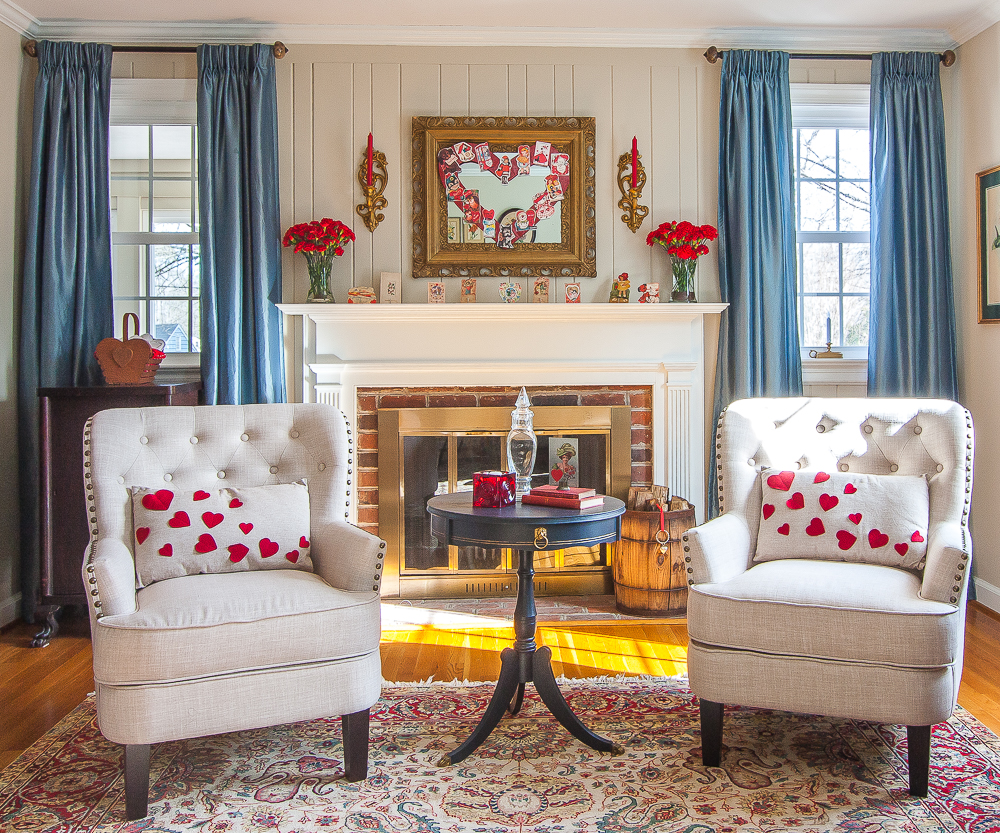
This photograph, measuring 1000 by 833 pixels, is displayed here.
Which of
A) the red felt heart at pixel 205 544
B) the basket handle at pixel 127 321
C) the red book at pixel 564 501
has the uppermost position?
the basket handle at pixel 127 321

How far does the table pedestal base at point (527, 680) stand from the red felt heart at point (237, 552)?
0.77m

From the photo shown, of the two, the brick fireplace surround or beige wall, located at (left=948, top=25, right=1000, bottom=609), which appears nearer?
beige wall, located at (left=948, top=25, right=1000, bottom=609)

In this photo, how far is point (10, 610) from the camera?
339 cm

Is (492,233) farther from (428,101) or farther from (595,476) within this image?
(595,476)

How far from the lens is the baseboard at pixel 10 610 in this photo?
131 inches

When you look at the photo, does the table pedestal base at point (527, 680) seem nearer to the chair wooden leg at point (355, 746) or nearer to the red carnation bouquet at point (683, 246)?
the chair wooden leg at point (355, 746)

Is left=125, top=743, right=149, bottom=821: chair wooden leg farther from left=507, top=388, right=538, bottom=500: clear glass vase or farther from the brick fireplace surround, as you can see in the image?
the brick fireplace surround

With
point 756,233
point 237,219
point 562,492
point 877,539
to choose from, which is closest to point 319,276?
point 237,219

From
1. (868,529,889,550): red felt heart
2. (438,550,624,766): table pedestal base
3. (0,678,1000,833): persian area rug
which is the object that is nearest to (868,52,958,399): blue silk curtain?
(868,529,889,550): red felt heart

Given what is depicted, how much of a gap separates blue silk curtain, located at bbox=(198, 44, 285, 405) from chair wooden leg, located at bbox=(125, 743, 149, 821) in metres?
1.88

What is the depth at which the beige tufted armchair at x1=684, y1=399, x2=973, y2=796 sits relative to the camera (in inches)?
74.5

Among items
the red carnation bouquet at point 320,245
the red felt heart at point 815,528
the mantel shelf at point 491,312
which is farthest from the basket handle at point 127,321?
the red felt heart at point 815,528

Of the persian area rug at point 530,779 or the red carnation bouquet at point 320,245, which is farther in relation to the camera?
A: the red carnation bouquet at point 320,245

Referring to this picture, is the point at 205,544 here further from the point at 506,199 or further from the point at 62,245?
the point at 506,199
